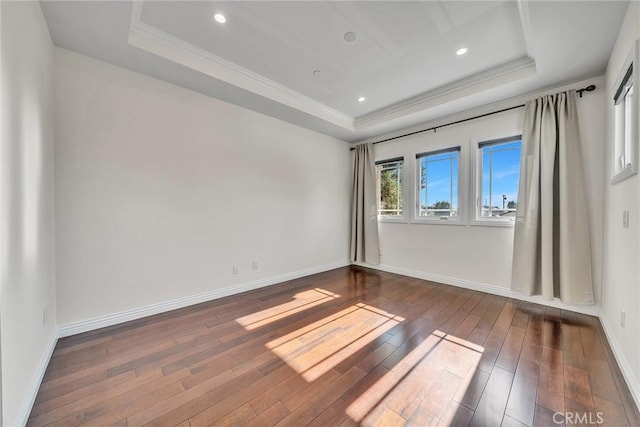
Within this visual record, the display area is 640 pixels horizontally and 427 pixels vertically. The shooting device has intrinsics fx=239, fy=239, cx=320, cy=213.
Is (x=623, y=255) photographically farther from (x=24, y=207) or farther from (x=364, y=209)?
(x=24, y=207)

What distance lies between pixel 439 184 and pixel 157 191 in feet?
12.8

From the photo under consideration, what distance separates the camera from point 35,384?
4.86 ft

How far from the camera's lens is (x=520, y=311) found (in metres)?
2.68

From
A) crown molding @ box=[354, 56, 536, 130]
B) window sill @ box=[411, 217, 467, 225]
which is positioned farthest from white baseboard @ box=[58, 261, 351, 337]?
crown molding @ box=[354, 56, 536, 130]

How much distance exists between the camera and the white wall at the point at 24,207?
1.17 metres

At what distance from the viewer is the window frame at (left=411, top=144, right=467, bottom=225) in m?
3.52

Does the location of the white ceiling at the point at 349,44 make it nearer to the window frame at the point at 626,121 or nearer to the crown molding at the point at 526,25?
the crown molding at the point at 526,25

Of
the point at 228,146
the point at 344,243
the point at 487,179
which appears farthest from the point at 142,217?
the point at 487,179

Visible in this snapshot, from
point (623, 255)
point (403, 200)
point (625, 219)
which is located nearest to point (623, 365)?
point (623, 255)

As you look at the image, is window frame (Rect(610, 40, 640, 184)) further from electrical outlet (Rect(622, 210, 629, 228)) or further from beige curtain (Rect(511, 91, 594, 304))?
beige curtain (Rect(511, 91, 594, 304))

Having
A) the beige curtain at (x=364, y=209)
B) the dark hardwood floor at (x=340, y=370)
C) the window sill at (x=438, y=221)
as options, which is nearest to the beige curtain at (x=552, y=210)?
the dark hardwood floor at (x=340, y=370)

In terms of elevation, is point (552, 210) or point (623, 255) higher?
point (552, 210)

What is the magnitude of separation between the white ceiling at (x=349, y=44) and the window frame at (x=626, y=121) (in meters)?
0.42

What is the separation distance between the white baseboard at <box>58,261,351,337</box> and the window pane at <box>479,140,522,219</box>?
121 inches
